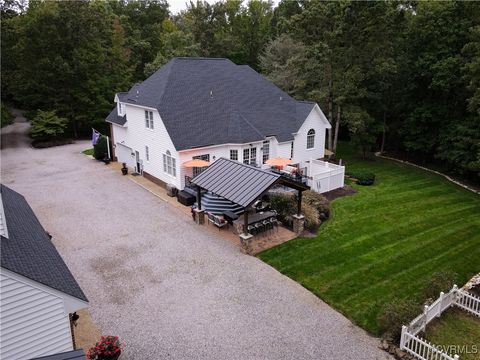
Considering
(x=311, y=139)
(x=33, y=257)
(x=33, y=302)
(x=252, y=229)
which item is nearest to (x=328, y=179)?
(x=311, y=139)

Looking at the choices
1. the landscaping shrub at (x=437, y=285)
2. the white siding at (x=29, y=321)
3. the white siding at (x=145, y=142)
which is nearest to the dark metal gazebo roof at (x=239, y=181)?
the white siding at (x=145, y=142)

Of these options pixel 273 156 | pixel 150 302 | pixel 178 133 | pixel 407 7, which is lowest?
pixel 150 302

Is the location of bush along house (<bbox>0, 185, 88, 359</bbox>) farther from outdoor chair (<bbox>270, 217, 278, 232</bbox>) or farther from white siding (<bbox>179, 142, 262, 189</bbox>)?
white siding (<bbox>179, 142, 262, 189</bbox>)

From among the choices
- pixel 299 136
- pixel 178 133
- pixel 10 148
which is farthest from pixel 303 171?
pixel 10 148

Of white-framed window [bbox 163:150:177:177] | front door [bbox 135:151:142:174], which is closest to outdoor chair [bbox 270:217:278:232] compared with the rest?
white-framed window [bbox 163:150:177:177]

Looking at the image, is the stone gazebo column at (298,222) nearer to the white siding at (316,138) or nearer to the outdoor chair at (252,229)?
the outdoor chair at (252,229)

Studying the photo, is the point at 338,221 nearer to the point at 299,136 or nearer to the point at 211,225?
the point at 211,225
